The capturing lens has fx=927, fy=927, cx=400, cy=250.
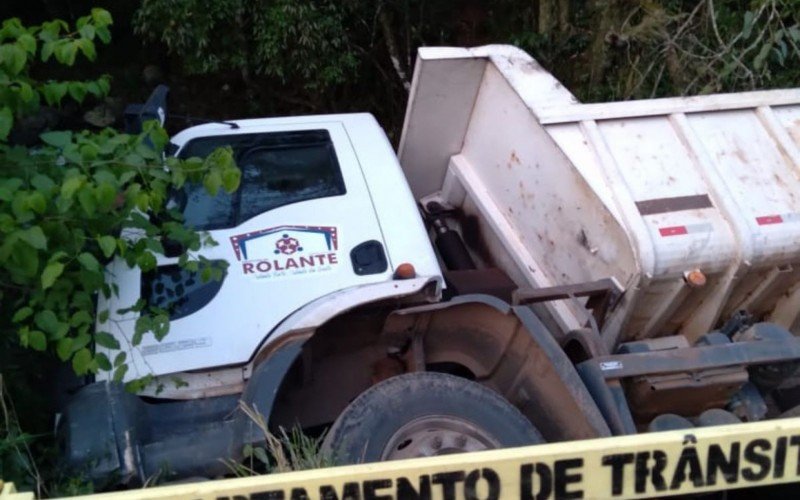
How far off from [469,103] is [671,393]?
2220mm

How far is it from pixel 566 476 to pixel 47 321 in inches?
74.8

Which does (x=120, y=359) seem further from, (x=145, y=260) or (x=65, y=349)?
(x=145, y=260)

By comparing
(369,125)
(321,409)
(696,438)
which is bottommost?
(321,409)

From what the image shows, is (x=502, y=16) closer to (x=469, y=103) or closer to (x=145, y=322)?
(x=469, y=103)

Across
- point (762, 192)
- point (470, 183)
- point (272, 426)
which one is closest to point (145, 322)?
point (272, 426)

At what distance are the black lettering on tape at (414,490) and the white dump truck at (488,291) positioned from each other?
0.81 metres

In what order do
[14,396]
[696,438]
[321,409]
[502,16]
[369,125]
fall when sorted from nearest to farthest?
[696,438], [14,396], [321,409], [369,125], [502,16]

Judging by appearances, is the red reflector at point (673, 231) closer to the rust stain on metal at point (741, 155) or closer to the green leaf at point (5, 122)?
the rust stain on metal at point (741, 155)

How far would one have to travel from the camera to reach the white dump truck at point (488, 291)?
352 centimetres

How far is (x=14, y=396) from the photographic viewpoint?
3750mm

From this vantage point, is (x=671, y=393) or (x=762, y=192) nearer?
(x=671, y=393)

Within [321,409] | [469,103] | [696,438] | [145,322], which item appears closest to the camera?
[696,438]

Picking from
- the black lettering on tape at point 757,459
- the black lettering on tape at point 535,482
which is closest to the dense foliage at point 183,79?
the black lettering on tape at point 535,482

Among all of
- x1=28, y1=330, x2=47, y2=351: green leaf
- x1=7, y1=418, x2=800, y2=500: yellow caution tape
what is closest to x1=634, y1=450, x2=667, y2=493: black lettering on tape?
x1=7, y1=418, x2=800, y2=500: yellow caution tape
